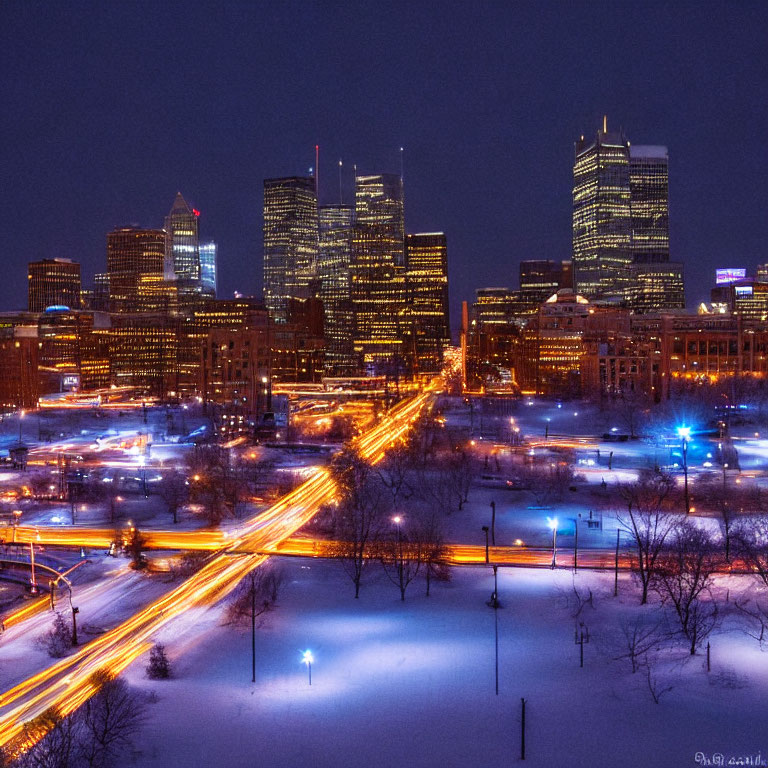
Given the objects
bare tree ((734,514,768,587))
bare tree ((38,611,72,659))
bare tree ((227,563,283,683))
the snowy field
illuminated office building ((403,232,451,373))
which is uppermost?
illuminated office building ((403,232,451,373))

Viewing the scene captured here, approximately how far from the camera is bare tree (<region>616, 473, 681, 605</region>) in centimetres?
2389

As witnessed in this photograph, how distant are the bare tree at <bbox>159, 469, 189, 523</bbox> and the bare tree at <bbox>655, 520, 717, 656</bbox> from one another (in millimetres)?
19916

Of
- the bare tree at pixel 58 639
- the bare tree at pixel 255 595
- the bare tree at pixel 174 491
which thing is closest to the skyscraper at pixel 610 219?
the bare tree at pixel 174 491

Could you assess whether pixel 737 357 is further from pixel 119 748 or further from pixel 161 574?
pixel 119 748

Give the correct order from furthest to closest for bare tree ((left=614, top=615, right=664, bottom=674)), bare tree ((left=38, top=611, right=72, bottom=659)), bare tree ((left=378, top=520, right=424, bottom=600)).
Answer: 1. bare tree ((left=378, top=520, right=424, bottom=600))
2. bare tree ((left=38, top=611, right=72, bottom=659))
3. bare tree ((left=614, top=615, right=664, bottom=674))

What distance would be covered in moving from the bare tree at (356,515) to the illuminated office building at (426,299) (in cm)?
14628

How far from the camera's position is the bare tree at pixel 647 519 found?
78.4 ft

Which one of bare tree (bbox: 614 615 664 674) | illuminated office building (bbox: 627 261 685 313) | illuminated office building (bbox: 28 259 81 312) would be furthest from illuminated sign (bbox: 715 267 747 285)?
bare tree (bbox: 614 615 664 674)

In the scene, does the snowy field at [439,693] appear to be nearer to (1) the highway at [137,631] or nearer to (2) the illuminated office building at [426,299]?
(1) the highway at [137,631]

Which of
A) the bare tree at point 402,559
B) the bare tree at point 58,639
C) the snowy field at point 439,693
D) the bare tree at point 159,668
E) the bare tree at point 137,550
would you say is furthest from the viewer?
the bare tree at point 137,550

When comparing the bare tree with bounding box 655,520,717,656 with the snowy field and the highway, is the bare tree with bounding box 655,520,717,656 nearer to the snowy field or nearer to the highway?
the snowy field

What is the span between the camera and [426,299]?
632ft

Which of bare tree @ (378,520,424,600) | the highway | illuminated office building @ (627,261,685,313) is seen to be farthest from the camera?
illuminated office building @ (627,261,685,313)

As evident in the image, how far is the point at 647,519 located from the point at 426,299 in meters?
164
